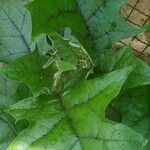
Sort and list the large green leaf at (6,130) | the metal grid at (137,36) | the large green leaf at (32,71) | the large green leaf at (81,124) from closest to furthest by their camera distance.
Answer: the large green leaf at (81,124) < the large green leaf at (32,71) < the large green leaf at (6,130) < the metal grid at (137,36)

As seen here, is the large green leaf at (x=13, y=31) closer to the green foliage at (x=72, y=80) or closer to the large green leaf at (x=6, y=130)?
the green foliage at (x=72, y=80)

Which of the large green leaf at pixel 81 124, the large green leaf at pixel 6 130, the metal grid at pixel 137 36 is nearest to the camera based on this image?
the large green leaf at pixel 81 124

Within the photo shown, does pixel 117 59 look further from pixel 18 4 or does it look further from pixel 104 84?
pixel 18 4

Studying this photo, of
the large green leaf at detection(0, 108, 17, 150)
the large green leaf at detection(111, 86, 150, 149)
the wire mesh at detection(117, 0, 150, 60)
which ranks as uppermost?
the large green leaf at detection(111, 86, 150, 149)

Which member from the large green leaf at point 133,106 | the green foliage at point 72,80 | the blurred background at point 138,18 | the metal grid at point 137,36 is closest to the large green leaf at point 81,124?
the green foliage at point 72,80

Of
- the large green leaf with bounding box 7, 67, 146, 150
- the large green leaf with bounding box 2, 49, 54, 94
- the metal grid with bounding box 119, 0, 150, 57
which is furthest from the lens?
the metal grid with bounding box 119, 0, 150, 57

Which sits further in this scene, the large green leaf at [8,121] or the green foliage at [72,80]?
the large green leaf at [8,121]

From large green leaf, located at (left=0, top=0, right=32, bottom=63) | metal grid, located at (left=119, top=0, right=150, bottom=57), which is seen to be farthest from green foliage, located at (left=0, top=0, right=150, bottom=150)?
metal grid, located at (left=119, top=0, right=150, bottom=57)

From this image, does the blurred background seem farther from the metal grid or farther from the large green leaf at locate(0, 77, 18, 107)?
the large green leaf at locate(0, 77, 18, 107)

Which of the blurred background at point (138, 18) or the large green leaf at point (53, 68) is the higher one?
the large green leaf at point (53, 68)
